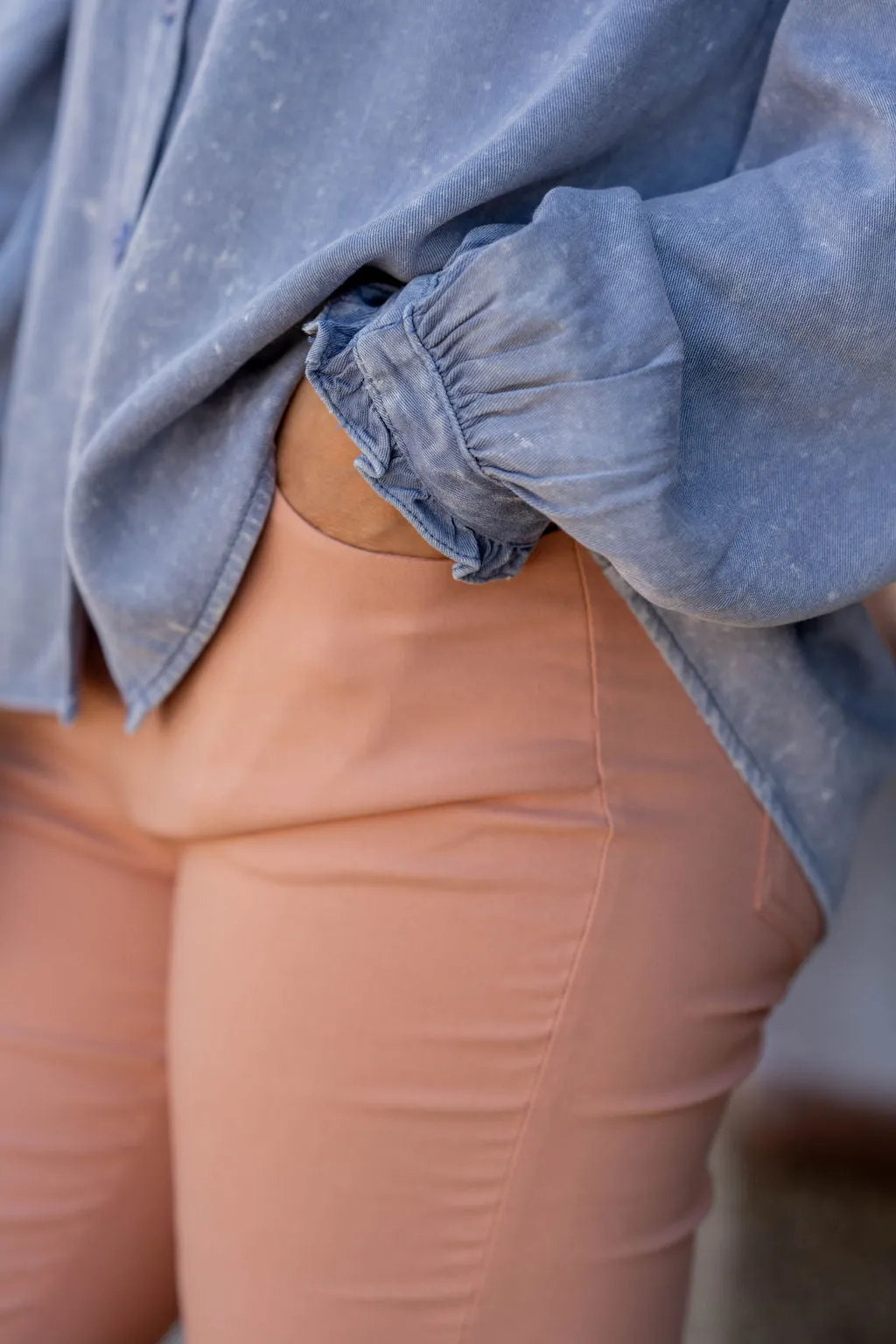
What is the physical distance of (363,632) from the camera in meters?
0.79

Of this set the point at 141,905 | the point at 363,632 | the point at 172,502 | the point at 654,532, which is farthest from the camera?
the point at 141,905

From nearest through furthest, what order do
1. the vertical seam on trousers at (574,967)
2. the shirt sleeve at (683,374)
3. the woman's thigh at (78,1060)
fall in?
the shirt sleeve at (683,374), the vertical seam on trousers at (574,967), the woman's thigh at (78,1060)

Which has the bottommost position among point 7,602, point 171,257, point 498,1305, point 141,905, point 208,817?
point 498,1305

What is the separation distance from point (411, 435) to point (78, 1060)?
0.58m

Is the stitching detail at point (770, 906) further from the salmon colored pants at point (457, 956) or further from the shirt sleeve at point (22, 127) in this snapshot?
the shirt sleeve at point (22, 127)

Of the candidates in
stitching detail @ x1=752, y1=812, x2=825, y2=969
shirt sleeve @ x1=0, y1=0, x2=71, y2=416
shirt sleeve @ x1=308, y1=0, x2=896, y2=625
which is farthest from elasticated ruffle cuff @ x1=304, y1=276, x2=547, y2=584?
shirt sleeve @ x1=0, y1=0, x2=71, y2=416

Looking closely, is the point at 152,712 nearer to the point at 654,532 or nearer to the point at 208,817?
the point at 208,817

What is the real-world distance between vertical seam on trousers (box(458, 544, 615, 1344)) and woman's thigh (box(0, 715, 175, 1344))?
12.6 inches

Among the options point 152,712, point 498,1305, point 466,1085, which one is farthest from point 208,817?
point 498,1305

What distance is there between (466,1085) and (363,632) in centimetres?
29

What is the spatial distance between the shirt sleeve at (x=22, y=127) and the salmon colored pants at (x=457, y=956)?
1.13ft

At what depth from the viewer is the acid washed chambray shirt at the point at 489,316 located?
Result: 688mm

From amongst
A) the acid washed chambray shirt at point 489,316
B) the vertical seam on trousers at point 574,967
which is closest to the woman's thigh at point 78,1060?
the acid washed chambray shirt at point 489,316

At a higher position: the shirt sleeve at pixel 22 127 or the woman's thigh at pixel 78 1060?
the shirt sleeve at pixel 22 127
